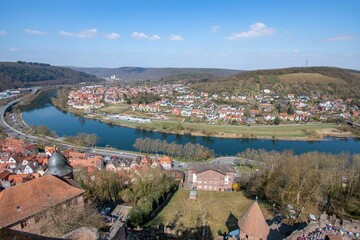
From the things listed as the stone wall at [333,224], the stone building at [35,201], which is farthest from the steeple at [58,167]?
the stone wall at [333,224]

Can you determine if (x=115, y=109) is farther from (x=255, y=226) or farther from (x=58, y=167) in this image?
(x=255, y=226)

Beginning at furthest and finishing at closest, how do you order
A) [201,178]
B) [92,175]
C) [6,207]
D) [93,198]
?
[201,178] → [92,175] → [93,198] → [6,207]

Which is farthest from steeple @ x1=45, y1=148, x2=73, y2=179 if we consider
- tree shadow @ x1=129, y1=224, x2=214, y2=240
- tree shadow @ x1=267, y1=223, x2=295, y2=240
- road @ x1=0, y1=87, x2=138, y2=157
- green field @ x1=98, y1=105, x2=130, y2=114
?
green field @ x1=98, y1=105, x2=130, y2=114

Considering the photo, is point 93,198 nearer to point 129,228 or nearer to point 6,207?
point 129,228

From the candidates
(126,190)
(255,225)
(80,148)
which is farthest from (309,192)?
(80,148)

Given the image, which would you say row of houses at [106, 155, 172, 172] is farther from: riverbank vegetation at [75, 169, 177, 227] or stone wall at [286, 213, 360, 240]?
stone wall at [286, 213, 360, 240]

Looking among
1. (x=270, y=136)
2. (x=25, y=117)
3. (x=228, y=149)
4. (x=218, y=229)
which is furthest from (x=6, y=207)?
(x=25, y=117)

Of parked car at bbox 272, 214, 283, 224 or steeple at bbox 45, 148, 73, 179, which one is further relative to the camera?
steeple at bbox 45, 148, 73, 179
